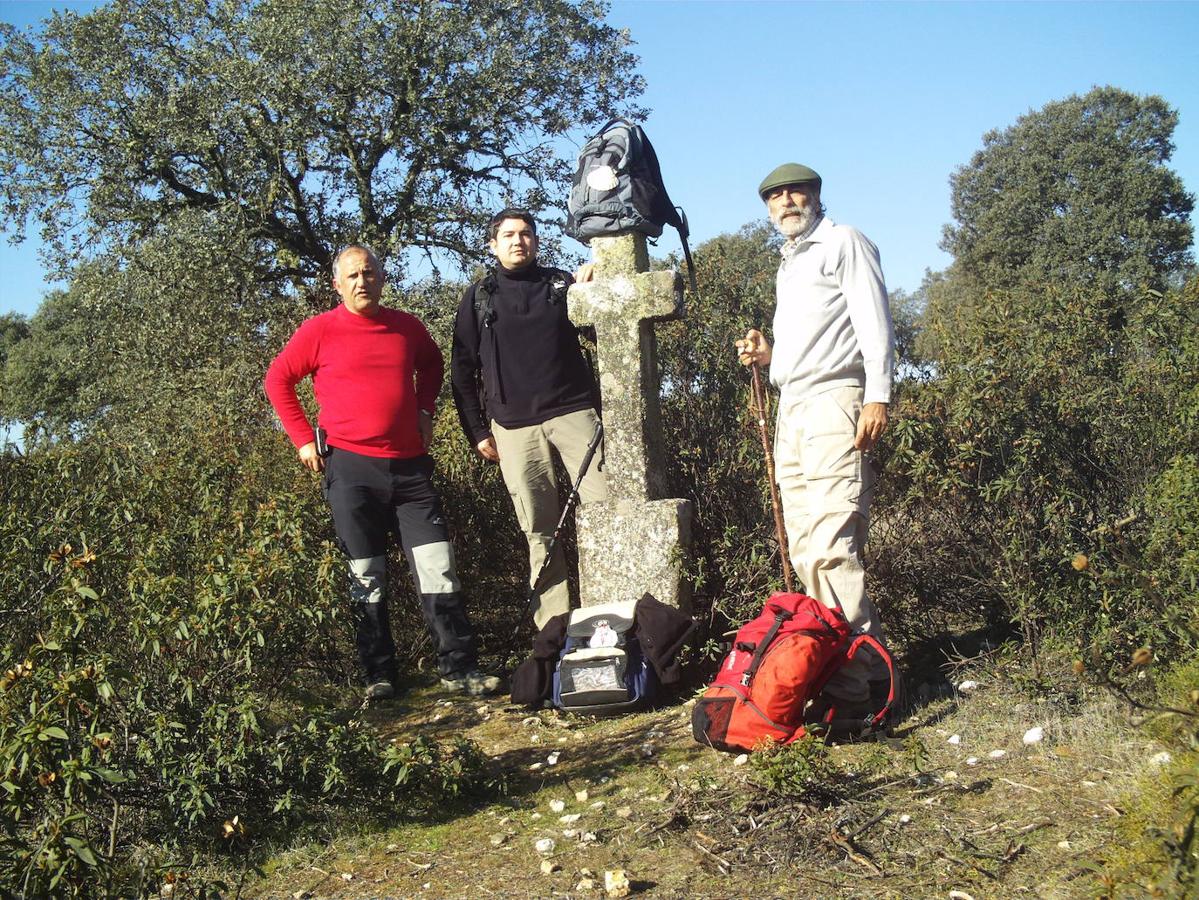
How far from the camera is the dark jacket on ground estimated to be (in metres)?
4.71

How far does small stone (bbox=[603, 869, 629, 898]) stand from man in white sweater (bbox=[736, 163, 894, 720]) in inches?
47.9

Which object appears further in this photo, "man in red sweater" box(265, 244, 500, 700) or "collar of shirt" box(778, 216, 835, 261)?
"man in red sweater" box(265, 244, 500, 700)

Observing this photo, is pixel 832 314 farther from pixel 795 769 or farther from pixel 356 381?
pixel 356 381

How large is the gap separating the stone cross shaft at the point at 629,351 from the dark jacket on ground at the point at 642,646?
1.90ft

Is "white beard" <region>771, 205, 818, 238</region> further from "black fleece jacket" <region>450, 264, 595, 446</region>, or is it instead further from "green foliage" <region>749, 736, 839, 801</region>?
"green foliage" <region>749, 736, 839, 801</region>

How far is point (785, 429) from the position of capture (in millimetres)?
4434

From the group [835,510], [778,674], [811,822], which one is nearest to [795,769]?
[811,822]

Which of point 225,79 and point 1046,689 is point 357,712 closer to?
point 1046,689

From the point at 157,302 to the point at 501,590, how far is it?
8608 mm

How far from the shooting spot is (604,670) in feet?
15.3

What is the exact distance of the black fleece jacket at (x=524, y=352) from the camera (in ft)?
17.2

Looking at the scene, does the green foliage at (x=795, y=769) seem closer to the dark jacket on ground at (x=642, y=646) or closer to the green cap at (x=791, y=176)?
the dark jacket on ground at (x=642, y=646)

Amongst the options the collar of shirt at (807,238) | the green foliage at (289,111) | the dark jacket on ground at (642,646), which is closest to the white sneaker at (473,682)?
the dark jacket on ground at (642,646)

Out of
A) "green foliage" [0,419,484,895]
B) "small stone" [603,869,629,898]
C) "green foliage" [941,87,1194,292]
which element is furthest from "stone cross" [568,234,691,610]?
"green foliage" [941,87,1194,292]
